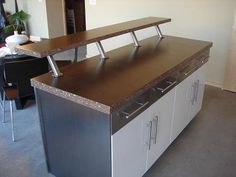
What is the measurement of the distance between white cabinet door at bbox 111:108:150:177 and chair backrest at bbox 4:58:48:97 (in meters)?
1.31

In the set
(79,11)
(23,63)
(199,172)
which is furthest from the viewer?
(79,11)

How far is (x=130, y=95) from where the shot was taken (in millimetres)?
1455

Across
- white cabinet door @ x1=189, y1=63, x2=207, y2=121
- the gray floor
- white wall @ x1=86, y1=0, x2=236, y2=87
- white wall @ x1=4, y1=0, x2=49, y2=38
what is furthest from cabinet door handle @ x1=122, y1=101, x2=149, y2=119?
white wall @ x1=4, y1=0, x2=49, y2=38

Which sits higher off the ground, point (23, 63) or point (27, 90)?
point (23, 63)

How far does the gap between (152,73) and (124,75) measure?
201mm

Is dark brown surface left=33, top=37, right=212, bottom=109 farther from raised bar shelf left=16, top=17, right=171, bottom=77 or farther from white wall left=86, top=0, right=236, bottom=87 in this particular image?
white wall left=86, top=0, right=236, bottom=87

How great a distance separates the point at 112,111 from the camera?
1338mm

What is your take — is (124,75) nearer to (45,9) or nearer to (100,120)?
(100,120)

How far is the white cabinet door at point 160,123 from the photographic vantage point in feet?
5.94

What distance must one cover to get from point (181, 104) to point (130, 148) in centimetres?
83

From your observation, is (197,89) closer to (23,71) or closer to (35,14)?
(23,71)

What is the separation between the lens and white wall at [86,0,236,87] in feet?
11.2

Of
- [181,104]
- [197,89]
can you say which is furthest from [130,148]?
[197,89]

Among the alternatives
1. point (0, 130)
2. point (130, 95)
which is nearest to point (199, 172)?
point (130, 95)
